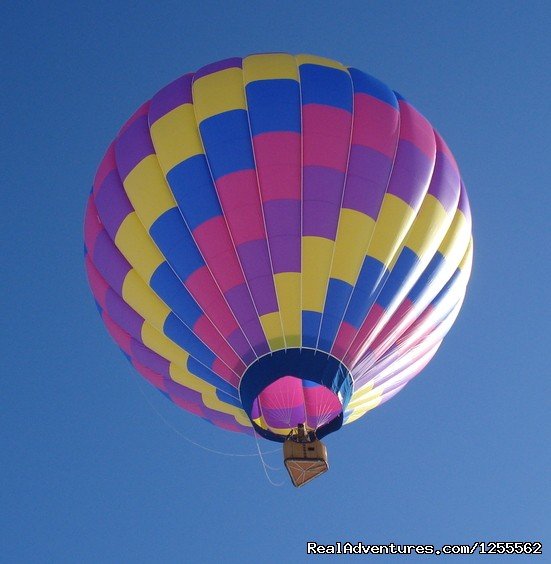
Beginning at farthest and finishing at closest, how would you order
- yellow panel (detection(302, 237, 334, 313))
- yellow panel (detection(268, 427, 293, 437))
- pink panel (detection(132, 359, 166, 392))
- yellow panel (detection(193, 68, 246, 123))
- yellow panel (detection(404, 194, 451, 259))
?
pink panel (detection(132, 359, 166, 392)) < yellow panel (detection(268, 427, 293, 437)) < yellow panel (detection(193, 68, 246, 123)) < yellow panel (detection(404, 194, 451, 259)) < yellow panel (detection(302, 237, 334, 313))

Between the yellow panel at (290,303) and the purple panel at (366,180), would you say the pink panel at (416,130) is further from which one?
the yellow panel at (290,303)

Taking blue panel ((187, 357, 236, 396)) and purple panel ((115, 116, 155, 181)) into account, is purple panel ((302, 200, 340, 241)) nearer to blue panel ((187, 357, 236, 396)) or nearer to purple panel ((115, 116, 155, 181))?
blue panel ((187, 357, 236, 396))

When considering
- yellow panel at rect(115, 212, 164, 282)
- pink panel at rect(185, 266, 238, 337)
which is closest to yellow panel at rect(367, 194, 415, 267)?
pink panel at rect(185, 266, 238, 337)

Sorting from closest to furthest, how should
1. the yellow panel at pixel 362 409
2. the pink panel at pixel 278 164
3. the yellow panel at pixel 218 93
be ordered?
1. the pink panel at pixel 278 164
2. the yellow panel at pixel 218 93
3. the yellow panel at pixel 362 409

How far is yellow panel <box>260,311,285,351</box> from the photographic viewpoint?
959cm

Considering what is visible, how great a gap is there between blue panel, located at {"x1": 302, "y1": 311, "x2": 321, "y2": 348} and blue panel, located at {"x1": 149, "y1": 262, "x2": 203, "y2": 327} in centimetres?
113

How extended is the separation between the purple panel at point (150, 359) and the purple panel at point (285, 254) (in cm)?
205

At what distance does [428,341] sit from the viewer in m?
11.1

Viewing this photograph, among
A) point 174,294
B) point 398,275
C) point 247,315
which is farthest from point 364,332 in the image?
point 174,294

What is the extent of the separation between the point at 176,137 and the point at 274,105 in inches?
44.4

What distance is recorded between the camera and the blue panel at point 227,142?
10.0 metres

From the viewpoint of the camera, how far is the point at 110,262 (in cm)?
1077

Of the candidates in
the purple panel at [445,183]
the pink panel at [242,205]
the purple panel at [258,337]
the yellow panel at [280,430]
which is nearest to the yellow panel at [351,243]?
the pink panel at [242,205]

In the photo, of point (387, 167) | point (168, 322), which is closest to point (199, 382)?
point (168, 322)
